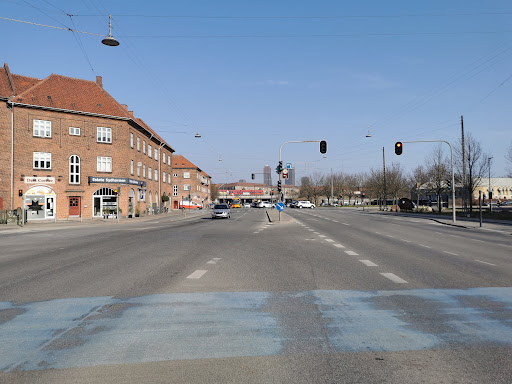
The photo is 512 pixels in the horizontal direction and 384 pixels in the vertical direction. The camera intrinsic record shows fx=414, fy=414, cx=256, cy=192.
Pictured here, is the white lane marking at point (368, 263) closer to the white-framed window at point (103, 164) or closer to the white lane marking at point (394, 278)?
the white lane marking at point (394, 278)

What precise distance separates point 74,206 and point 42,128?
304 inches

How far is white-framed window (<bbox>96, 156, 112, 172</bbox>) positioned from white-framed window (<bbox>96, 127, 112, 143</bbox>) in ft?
5.68

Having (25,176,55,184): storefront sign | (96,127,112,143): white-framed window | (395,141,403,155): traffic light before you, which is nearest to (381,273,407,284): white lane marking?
(395,141,403,155): traffic light

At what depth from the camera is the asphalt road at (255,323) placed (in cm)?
372

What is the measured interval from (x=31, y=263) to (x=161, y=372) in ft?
28.4

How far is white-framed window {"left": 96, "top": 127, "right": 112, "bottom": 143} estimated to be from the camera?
41.4 meters

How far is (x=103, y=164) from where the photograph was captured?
4147cm

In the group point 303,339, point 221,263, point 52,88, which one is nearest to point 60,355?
point 303,339

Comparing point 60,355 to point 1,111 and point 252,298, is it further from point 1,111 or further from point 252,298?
point 1,111

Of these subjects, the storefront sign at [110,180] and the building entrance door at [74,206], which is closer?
the building entrance door at [74,206]

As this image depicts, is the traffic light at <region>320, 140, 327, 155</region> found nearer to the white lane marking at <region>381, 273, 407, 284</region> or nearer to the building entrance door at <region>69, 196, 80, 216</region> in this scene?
the white lane marking at <region>381, 273, 407, 284</region>

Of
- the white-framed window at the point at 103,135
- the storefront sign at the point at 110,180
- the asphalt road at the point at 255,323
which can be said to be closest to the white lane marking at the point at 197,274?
the asphalt road at the point at 255,323

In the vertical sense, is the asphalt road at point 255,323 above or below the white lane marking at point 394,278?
above

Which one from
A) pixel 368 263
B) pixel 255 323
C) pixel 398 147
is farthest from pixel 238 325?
pixel 398 147
